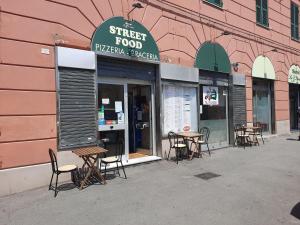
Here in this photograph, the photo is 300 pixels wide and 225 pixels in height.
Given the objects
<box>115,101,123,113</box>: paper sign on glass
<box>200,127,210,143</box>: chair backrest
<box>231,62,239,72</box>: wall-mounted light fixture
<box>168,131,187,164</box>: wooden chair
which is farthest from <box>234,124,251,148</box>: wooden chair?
<box>115,101,123,113</box>: paper sign on glass

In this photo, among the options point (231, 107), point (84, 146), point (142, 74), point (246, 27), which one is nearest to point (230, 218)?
point (84, 146)

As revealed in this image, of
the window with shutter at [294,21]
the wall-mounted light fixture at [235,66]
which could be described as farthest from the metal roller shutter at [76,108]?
the window with shutter at [294,21]

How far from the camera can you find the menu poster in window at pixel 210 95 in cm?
1096

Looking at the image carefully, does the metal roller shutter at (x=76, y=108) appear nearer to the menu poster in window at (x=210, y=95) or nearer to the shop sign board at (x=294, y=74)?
the menu poster in window at (x=210, y=95)

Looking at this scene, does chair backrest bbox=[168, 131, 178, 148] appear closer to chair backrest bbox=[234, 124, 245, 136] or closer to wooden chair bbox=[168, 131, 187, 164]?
wooden chair bbox=[168, 131, 187, 164]

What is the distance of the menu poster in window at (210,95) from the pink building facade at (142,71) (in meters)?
0.11

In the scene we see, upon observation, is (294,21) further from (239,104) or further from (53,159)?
(53,159)

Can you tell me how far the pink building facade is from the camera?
6.23 metres

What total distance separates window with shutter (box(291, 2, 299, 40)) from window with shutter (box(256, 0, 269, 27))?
10.9 feet

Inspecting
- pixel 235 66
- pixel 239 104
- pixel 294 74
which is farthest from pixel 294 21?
pixel 239 104

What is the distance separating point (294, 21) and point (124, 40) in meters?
12.8

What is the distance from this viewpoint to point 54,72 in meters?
6.75

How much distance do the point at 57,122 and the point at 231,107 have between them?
24.1ft

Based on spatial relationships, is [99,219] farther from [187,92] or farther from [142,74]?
[187,92]
